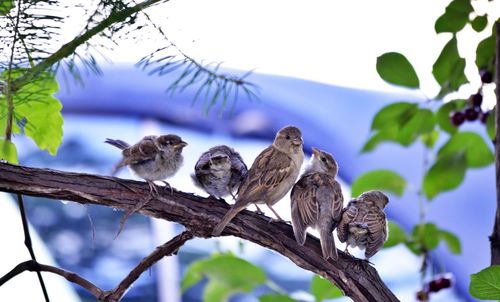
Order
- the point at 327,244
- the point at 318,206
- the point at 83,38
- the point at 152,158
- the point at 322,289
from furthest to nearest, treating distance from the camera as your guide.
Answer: the point at 322,289 < the point at 152,158 < the point at 318,206 < the point at 327,244 < the point at 83,38

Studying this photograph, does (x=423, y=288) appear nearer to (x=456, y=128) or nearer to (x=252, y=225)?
(x=456, y=128)

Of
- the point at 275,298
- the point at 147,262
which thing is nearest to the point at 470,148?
the point at 275,298

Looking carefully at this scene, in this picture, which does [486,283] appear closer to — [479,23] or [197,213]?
[197,213]

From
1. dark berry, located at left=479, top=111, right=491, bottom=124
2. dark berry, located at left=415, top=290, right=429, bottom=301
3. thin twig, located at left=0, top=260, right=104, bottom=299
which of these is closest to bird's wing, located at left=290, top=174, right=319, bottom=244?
thin twig, located at left=0, top=260, right=104, bottom=299

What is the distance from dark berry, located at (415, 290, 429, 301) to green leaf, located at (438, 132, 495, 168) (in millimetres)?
305

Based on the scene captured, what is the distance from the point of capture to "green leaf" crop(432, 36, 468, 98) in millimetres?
1696

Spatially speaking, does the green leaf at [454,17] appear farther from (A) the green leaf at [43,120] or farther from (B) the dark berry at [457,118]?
(A) the green leaf at [43,120]

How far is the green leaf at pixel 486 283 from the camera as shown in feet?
3.88

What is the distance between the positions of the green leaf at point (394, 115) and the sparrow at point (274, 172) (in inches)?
6.3

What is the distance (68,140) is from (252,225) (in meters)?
2.73

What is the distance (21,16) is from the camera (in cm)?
115

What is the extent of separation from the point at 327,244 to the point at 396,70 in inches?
14.3

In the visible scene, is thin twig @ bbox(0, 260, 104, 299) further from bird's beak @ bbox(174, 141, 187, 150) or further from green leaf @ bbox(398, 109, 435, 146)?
green leaf @ bbox(398, 109, 435, 146)

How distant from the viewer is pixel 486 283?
1190mm
